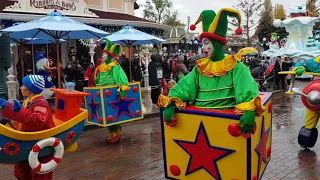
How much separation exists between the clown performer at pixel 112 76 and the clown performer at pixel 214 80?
10.2 ft

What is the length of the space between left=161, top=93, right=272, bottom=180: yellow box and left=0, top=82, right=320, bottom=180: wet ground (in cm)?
129

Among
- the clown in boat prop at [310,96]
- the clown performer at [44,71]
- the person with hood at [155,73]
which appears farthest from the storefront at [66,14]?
the clown in boat prop at [310,96]

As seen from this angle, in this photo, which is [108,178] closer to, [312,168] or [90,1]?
[312,168]

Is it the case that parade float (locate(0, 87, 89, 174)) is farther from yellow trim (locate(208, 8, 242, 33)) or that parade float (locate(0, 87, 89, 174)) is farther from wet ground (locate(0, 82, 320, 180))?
yellow trim (locate(208, 8, 242, 33))

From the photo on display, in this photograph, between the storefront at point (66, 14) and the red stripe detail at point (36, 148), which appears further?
the storefront at point (66, 14)

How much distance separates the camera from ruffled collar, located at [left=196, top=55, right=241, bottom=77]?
372 centimetres

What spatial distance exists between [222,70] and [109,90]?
3.51 metres

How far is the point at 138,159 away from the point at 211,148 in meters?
2.64

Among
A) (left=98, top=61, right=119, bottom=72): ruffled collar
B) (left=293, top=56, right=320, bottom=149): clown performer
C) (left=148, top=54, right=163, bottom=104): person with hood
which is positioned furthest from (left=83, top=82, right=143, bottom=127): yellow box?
(left=148, top=54, right=163, bottom=104): person with hood

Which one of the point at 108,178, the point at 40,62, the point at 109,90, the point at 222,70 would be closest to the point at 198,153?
the point at 222,70

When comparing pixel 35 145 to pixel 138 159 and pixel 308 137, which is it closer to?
pixel 138 159

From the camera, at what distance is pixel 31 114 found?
3551 millimetres

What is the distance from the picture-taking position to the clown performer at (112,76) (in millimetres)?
6931

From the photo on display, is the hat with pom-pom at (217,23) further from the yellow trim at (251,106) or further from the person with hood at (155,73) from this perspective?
the person with hood at (155,73)
